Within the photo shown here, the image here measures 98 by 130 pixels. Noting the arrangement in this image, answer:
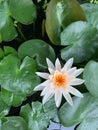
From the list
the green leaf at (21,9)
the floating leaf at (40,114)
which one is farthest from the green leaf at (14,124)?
the green leaf at (21,9)

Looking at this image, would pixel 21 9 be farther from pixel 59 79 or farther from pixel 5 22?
pixel 59 79

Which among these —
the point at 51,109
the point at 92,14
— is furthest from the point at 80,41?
the point at 51,109

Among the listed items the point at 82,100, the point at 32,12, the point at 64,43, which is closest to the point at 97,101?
the point at 82,100

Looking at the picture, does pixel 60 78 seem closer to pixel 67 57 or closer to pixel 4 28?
pixel 67 57

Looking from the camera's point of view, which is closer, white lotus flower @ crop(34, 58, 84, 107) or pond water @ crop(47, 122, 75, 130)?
white lotus flower @ crop(34, 58, 84, 107)

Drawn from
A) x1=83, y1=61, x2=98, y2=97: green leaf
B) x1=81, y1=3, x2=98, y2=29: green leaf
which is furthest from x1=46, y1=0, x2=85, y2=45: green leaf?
x1=83, y1=61, x2=98, y2=97: green leaf

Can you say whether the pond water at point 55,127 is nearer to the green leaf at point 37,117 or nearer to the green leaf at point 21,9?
the green leaf at point 37,117

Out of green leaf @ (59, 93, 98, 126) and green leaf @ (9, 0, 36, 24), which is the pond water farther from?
green leaf @ (9, 0, 36, 24)
